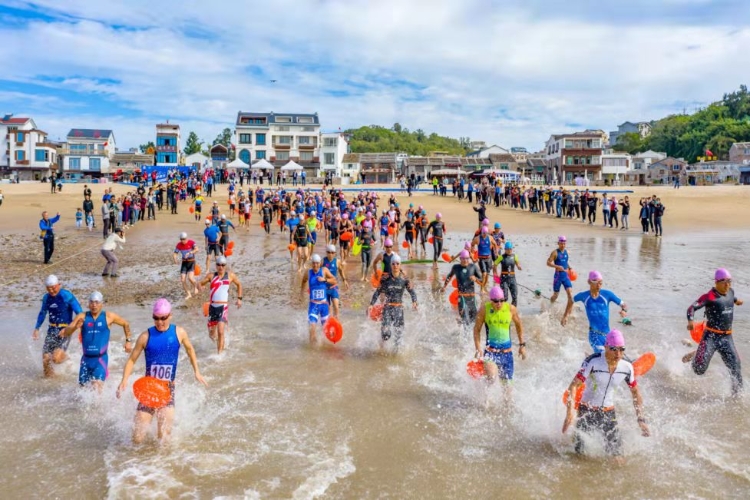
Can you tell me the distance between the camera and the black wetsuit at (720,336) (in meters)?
7.48

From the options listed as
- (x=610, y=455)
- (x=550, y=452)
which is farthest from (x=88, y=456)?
(x=610, y=455)

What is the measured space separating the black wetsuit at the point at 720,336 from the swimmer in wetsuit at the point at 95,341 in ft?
Answer: 24.3

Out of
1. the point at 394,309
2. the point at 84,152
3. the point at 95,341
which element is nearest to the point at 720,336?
the point at 394,309

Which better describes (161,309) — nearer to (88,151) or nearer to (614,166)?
(614,166)

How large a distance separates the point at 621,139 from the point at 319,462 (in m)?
107

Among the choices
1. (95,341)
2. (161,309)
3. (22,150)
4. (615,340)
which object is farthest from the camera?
(22,150)

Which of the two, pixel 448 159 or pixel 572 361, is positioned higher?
pixel 448 159

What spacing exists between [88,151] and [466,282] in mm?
80643

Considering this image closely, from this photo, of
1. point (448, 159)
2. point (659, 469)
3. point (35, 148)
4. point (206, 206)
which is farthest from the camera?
point (448, 159)

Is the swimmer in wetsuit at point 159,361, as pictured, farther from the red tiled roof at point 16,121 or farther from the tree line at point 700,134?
the tree line at point 700,134

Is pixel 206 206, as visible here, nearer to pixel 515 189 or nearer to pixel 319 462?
pixel 515 189

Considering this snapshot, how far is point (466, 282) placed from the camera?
986 cm

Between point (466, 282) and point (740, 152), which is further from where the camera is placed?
point (740, 152)

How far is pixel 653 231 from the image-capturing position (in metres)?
27.1
